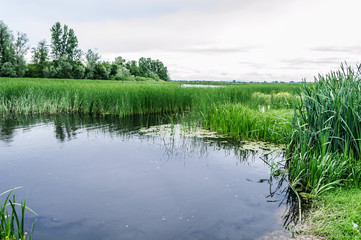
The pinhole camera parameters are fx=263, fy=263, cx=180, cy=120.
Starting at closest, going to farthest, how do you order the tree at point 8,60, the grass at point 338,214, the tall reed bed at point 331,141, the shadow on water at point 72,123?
the grass at point 338,214 < the tall reed bed at point 331,141 < the shadow on water at point 72,123 < the tree at point 8,60

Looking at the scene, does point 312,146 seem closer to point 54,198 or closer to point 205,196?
point 205,196

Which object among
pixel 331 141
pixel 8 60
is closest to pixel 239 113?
pixel 331 141

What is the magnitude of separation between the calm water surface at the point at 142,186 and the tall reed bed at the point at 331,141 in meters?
0.69

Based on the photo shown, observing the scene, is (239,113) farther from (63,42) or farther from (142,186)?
(63,42)

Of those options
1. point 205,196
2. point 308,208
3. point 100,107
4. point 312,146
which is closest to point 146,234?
point 205,196

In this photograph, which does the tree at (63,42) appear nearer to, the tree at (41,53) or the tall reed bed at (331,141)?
the tree at (41,53)

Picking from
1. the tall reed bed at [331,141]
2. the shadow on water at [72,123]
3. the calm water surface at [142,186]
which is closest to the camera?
the calm water surface at [142,186]

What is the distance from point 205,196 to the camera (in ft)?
16.1

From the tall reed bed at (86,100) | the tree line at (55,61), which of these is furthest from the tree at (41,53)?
the tall reed bed at (86,100)

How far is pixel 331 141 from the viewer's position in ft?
16.2

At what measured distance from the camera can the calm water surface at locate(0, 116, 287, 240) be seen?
3900mm

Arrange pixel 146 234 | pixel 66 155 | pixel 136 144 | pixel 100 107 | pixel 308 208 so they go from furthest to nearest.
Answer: pixel 100 107 < pixel 136 144 < pixel 66 155 < pixel 308 208 < pixel 146 234

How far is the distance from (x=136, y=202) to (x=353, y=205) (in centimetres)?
340

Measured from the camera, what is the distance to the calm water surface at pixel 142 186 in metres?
3.90
